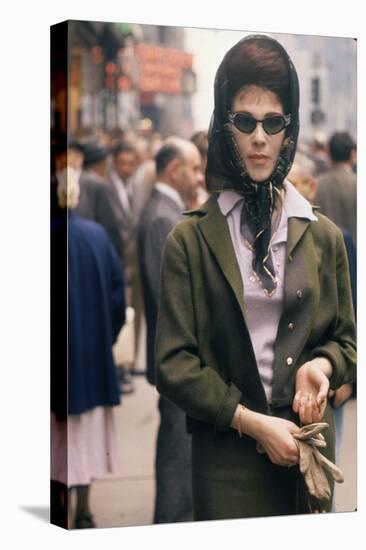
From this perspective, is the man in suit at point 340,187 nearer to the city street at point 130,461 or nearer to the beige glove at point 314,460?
the beige glove at point 314,460

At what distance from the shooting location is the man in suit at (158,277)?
9.61 metres

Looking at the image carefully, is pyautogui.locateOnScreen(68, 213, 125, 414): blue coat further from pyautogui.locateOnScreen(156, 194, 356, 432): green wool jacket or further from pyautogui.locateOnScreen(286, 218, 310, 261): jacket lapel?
pyautogui.locateOnScreen(286, 218, 310, 261): jacket lapel

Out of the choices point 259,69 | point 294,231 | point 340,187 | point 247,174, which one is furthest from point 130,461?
point 259,69

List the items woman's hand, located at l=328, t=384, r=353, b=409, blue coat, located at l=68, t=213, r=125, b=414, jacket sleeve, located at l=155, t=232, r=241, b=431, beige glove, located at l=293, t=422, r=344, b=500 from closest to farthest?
blue coat, located at l=68, t=213, r=125, b=414 < jacket sleeve, located at l=155, t=232, r=241, b=431 < beige glove, located at l=293, t=422, r=344, b=500 < woman's hand, located at l=328, t=384, r=353, b=409

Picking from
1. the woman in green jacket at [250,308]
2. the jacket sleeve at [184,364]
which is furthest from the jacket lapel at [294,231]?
the jacket sleeve at [184,364]

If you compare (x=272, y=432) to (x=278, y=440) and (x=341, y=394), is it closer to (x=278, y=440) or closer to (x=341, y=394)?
(x=278, y=440)

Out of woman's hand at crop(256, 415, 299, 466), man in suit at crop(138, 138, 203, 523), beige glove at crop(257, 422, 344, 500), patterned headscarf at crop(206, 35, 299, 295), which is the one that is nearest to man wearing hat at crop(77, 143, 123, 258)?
man in suit at crop(138, 138, 203, 523)

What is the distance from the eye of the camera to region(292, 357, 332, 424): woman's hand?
385 inches

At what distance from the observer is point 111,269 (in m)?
9.58

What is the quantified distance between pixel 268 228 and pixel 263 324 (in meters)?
0.58

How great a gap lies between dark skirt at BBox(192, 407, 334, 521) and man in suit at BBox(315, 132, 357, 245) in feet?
4.14

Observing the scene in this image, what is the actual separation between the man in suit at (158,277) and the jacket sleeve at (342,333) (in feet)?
3.29

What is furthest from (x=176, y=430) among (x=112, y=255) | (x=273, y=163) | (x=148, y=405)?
(x=273, y=163)

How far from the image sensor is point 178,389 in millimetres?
9500
